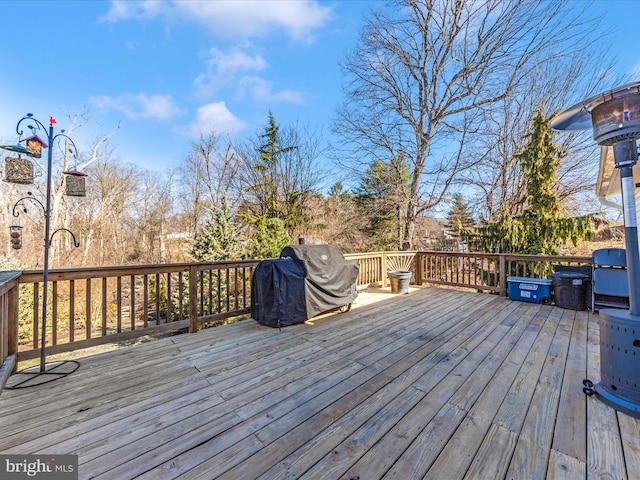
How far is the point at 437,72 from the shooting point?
351 inches

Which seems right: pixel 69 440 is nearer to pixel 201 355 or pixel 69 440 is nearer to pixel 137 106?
pixel 201 355

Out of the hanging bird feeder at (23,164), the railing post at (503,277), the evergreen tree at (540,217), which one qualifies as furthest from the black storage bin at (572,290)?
the hanging bird feeder at (23,164)

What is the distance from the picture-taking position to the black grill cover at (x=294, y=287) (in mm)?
3451

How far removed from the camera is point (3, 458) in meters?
1.38

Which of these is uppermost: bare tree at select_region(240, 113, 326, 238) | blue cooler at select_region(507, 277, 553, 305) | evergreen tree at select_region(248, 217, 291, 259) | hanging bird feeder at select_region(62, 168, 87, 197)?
bare tree at select_region(240, 113, 326, 238)

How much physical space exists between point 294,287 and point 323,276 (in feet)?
1.62

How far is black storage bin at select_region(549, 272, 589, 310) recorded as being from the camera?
4.27m

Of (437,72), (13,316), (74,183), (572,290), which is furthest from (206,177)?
(572,290)

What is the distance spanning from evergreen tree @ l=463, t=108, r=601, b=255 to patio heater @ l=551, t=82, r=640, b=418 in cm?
525

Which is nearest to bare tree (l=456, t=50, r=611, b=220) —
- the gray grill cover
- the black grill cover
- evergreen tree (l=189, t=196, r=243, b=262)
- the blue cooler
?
the blue cooler

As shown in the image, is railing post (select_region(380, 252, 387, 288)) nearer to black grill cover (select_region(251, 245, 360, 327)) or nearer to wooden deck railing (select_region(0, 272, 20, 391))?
black grill cover (select_region(251, 245, 360, 327))

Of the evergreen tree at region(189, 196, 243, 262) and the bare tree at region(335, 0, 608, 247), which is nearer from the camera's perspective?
the evergreen tree at region(189, 196, 243, 262)

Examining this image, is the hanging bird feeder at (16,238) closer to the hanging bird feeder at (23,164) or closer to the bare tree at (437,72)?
the hanging bird feeder at (23,164)

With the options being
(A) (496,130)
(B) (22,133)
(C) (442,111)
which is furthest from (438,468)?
(A) (496,130)
